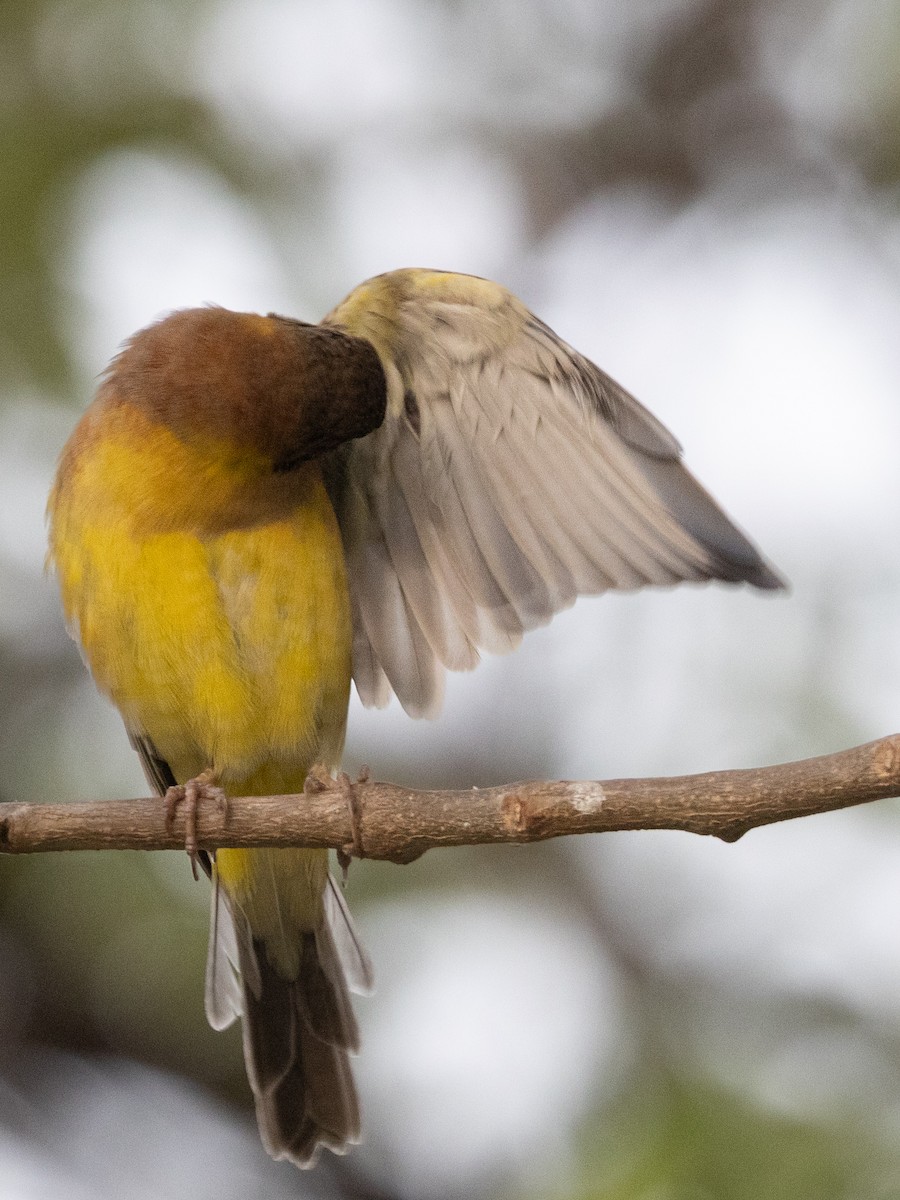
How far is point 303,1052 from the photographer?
4703mm

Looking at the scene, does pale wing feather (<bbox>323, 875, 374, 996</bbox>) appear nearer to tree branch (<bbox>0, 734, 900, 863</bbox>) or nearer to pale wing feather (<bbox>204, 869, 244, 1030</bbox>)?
pale wing feather (<bbox>204, 869, 244, 1030</bbox>)

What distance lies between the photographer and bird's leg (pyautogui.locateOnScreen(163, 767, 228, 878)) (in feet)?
11.7

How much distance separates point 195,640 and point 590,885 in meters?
1.42

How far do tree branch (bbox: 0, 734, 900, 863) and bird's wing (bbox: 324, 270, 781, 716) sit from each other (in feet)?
3.52

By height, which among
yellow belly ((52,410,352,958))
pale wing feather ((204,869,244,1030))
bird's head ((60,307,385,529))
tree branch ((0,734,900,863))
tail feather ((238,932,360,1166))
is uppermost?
bird's head ((60,307,385,529))

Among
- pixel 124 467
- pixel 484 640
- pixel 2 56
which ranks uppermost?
pixel 2 56

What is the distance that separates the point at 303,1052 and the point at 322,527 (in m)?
1.61

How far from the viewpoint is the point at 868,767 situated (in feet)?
9.21

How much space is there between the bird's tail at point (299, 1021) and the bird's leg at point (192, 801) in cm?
64

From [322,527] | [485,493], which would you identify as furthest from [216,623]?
[485,493]

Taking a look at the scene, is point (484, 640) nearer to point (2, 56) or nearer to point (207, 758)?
point (207, 758)

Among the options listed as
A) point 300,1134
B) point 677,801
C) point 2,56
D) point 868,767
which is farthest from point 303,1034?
point 2,56

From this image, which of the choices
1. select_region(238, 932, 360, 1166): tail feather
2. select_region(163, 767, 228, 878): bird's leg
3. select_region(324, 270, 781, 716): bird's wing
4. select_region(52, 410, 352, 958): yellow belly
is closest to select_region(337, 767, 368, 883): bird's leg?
select_region(163, 767, 228, 878): bird's leg

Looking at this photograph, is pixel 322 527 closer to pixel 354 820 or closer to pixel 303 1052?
pixel 354 820
